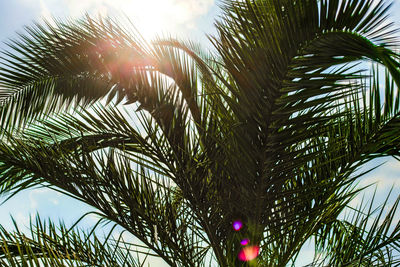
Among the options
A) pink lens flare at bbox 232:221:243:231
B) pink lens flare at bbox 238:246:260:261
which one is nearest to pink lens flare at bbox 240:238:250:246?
pink lens flare at bbox 238:246:260:261

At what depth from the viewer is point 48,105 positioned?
10.2ft

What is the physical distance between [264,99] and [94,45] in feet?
4.56

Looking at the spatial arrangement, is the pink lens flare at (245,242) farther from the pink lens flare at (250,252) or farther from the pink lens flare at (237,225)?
the pink lens flare at (237,225)

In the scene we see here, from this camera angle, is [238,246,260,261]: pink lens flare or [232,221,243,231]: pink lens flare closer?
[238,246,260,261]: pink lens flare

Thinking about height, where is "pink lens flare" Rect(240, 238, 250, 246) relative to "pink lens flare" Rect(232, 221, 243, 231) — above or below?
below

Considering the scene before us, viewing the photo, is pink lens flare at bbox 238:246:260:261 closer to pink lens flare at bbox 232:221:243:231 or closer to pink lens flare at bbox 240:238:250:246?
pink lens flare at bbox 240:238:250:246

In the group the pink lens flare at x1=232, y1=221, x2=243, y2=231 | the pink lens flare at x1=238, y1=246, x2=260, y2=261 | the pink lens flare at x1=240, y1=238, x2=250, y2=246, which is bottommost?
the pink lens flare at x1=238, y1=246, x2=260, y2=261

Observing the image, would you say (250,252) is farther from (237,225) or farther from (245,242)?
(237,225)

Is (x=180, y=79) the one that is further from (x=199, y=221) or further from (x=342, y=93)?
(x=342, y=93)

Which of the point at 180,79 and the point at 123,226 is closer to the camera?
the point at 123,226

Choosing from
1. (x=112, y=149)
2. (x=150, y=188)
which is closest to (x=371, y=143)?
(x=150, y=188)

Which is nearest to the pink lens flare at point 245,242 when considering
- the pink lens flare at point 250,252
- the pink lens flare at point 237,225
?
the pink lens flare at point 250,252

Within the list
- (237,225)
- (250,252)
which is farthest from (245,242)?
(237,225)

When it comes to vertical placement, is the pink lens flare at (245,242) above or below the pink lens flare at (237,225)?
below
